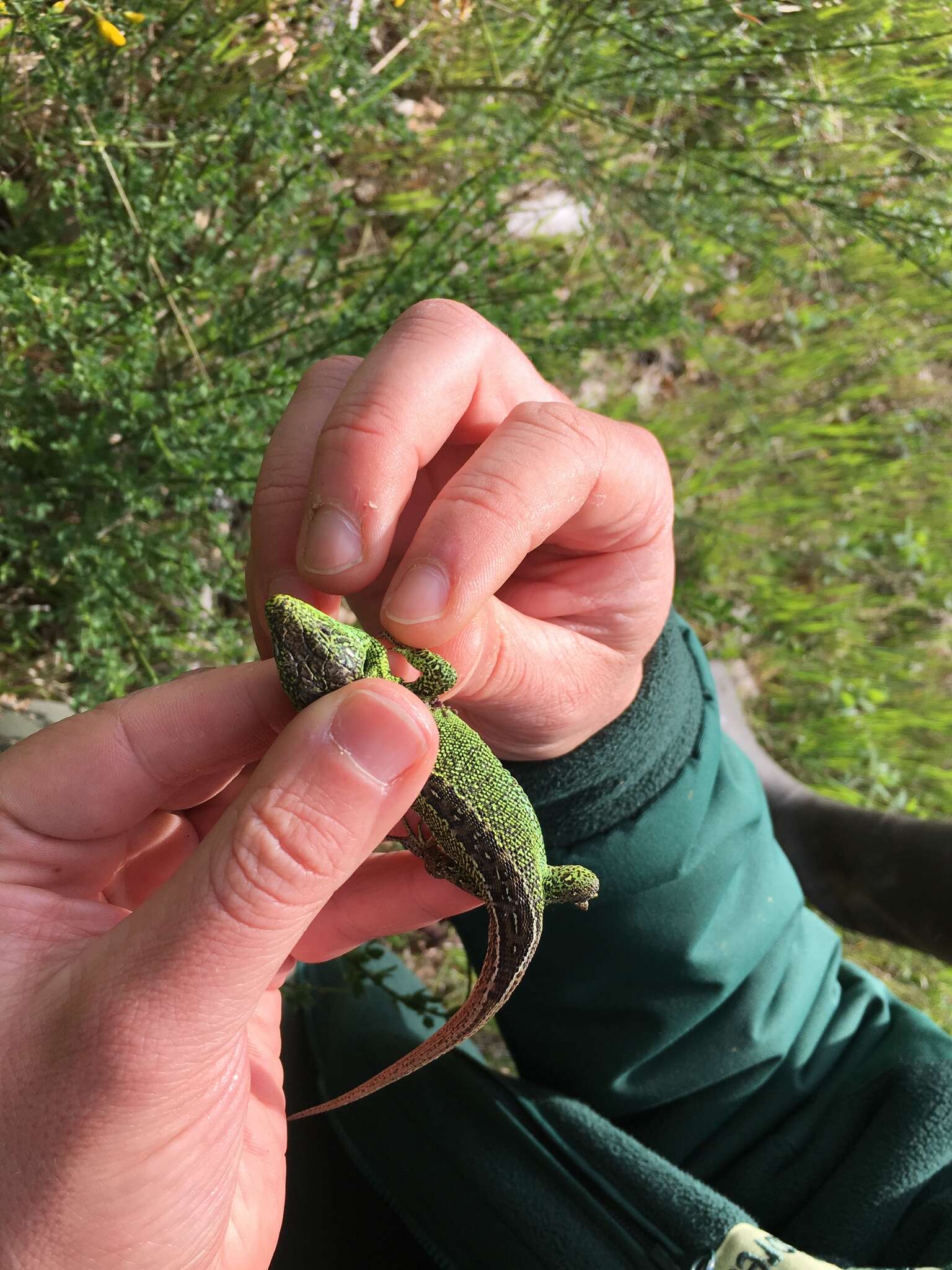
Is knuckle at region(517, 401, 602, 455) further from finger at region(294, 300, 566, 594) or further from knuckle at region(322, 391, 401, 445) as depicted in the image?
knuckle at region(322, 391, 401, 445)

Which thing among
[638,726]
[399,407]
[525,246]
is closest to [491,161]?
[525,246]

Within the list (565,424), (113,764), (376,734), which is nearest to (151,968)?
(376,734)

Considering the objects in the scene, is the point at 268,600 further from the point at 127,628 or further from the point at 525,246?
the point at 525,246

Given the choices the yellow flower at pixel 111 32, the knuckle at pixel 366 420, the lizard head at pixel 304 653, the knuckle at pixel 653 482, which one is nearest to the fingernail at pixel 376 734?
the lizard head at pixel 304 653

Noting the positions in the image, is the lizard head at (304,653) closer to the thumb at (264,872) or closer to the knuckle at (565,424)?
the thumb at (264,872)

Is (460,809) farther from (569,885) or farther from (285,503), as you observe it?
(285,503)

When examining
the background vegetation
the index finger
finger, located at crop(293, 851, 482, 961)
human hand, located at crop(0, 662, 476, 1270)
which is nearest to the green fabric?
finger, located at crop(293, 851, 482, 961)
